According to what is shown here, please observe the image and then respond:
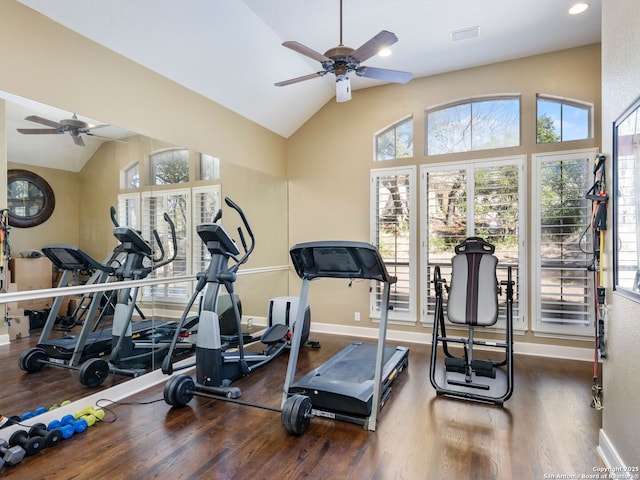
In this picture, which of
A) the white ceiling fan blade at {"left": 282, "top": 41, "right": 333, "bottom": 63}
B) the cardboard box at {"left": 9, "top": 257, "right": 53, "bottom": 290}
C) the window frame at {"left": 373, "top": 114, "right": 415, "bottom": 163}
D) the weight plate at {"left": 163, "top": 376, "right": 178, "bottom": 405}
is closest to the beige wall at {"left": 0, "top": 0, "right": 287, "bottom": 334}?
the cardboard box at {"left": 9, "top": 257, "right": 53, "bottom": 290}

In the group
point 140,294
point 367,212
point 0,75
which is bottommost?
point 140,294

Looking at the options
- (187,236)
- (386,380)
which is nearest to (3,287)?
(187,236)

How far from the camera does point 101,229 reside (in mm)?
3465

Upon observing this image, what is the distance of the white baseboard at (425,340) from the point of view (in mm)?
4529

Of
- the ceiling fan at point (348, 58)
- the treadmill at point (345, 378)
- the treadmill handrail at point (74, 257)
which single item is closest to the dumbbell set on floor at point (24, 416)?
the treadmill handrail at point (74, 257)

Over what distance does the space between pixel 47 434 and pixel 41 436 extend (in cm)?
3

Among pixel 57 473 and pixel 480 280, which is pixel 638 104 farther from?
pixel 57 473

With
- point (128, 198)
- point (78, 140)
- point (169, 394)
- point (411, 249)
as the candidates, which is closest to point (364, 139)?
point (411, 249)

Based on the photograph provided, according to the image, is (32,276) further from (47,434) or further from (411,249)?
(411,249)

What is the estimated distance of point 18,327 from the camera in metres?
2.87

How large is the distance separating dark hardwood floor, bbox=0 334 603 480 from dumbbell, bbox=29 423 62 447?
5 cm

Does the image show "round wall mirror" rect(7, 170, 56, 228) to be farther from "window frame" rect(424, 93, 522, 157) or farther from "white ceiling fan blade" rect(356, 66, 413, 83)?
"window frame" rect(424, 93, 522, 157)

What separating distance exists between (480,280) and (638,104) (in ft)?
7.07

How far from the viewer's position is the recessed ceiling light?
145 inches
